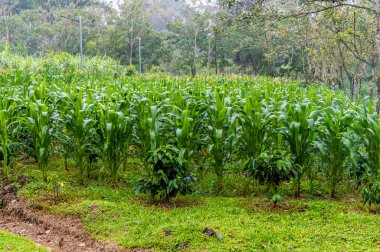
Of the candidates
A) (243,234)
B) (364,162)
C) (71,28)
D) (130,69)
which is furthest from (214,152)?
(71,28)

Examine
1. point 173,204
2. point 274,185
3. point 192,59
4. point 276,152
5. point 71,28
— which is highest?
point 71,28

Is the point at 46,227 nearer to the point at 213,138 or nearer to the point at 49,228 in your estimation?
the point at 49,228

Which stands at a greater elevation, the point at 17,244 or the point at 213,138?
the point at 213,138

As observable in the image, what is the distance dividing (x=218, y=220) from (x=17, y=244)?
1.75 metres

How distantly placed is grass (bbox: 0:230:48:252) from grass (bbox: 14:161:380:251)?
0.50 m

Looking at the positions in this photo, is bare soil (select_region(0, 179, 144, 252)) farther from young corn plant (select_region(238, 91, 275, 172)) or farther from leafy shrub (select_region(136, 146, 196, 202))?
young corn plant (select_region(238, 91, 275, 172))

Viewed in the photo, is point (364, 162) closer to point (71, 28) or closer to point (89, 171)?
point (89, 171)

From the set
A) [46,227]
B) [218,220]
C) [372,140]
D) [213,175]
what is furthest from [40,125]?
[372,140]

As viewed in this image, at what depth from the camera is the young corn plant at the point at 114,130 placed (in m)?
4.20

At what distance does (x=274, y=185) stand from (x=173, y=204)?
106cm

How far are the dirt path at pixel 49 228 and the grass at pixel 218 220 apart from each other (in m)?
0.09

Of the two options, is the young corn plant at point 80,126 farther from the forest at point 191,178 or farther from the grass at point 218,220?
the grass at point 218,220

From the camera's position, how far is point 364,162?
3.83 m

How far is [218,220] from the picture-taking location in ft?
11.5
